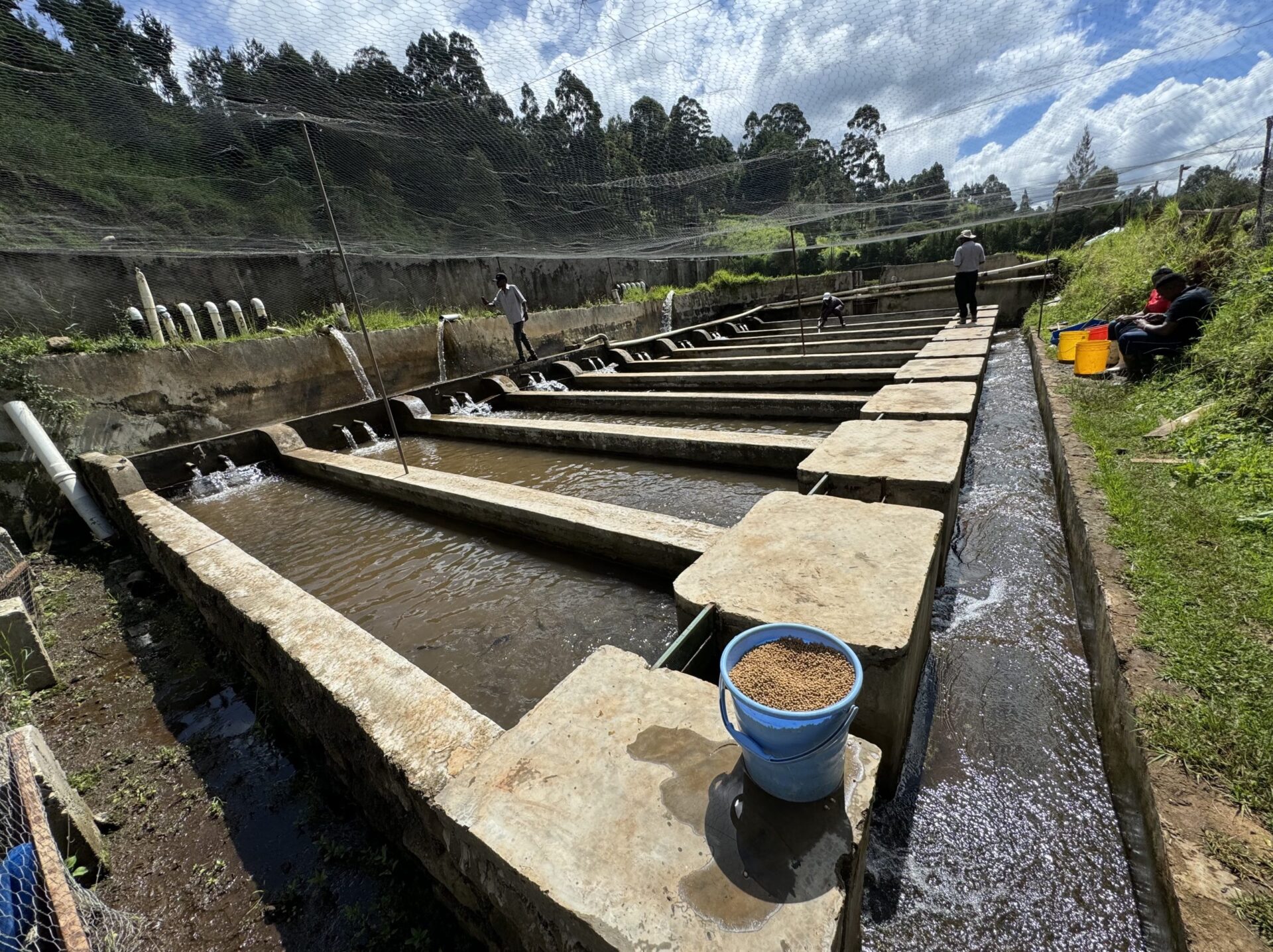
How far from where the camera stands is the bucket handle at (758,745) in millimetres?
1086

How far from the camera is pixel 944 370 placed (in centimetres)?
528

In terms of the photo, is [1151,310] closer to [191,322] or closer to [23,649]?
[23,649]

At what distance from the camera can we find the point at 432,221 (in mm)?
8742

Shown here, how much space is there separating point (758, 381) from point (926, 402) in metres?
3.65

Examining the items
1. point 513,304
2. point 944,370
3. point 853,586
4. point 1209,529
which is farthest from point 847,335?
point 853,586

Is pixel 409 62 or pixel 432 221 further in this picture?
pixel 432 221

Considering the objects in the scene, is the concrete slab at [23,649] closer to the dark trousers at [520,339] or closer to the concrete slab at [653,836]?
the concrete slab at [653,836]

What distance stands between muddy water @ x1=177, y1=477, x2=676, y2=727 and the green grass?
81.7 inches

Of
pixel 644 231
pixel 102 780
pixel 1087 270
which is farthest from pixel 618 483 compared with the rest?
pixel 1087 270

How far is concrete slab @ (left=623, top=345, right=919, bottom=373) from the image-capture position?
7801 mm

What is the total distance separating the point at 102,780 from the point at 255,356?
7233mm

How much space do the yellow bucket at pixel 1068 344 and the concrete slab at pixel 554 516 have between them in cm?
A: 687

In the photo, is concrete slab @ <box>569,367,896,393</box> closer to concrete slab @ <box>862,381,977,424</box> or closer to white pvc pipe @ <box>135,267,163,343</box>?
concrete slab @ <box>862,381,977,424</box>

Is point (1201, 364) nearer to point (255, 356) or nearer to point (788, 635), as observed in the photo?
point (788, 635)
